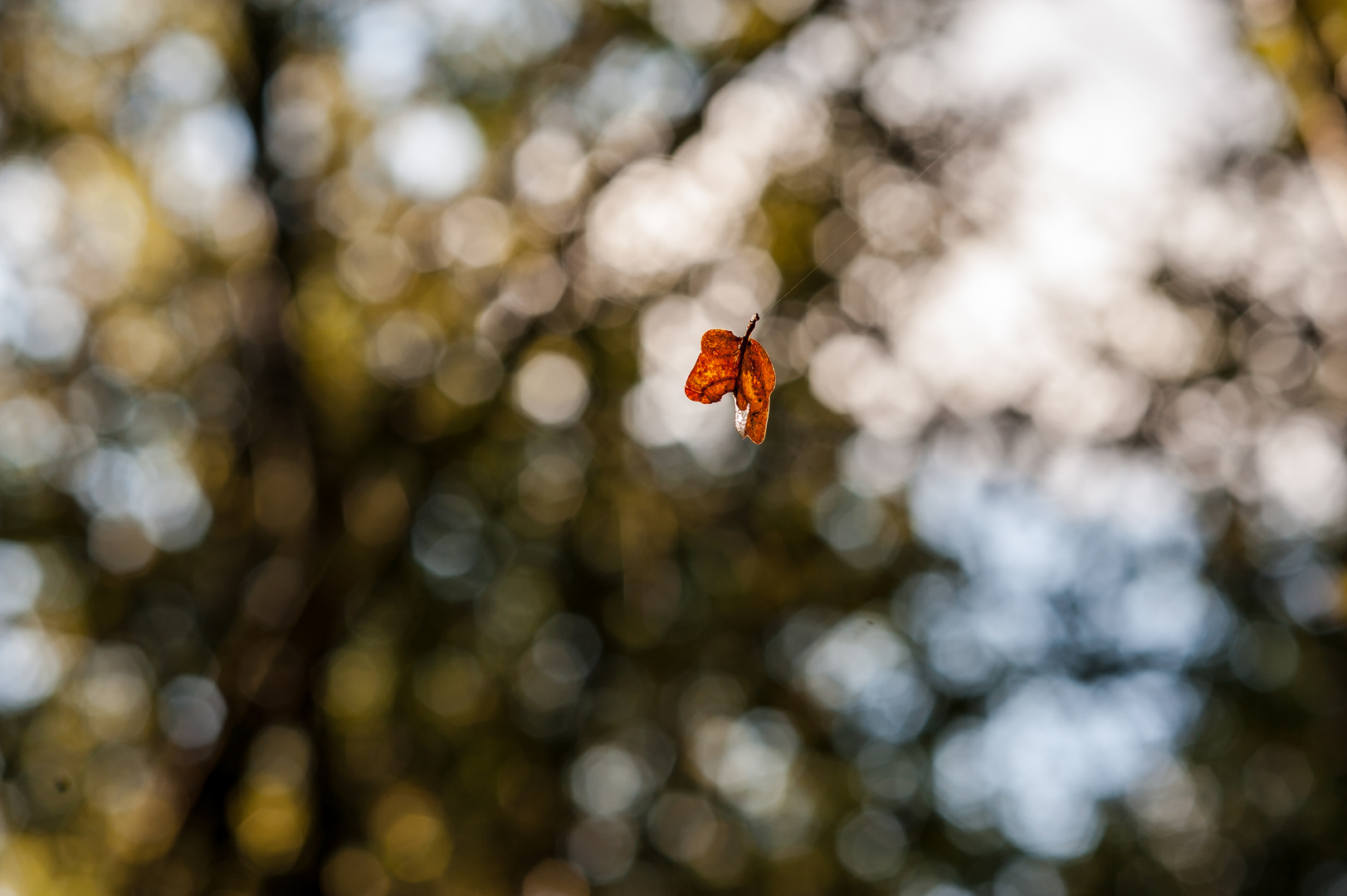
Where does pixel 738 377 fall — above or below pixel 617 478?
above

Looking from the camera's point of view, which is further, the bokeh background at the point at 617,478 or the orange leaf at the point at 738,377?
the bokeh background at the point at 617,478

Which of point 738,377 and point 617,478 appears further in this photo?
point 617,478

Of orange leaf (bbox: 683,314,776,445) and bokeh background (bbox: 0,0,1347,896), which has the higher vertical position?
orange leaf (bbox: 683,314,776,445)

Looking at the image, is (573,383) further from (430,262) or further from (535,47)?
(535,47)

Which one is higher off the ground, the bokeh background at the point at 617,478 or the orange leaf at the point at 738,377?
the orange leaf at the point at 738,377

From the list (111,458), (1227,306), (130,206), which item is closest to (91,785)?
(111,458)
